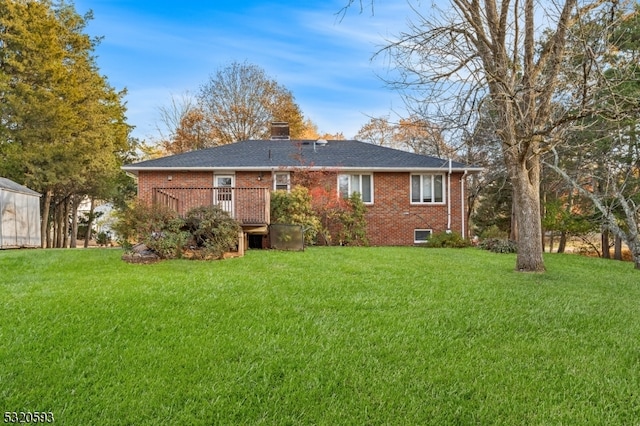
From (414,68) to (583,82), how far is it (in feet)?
8.69

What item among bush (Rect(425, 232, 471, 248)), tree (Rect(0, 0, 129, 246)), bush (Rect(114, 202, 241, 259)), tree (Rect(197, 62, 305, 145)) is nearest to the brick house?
bush (Rect(425, 232, 471, 248))

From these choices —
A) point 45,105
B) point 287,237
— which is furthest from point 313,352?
point 45,105

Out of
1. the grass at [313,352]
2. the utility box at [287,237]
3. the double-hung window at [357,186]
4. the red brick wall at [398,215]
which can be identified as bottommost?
the grass at [313,352]

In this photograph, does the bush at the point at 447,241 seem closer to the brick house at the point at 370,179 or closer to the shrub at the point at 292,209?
the brick house at the point at 370,179

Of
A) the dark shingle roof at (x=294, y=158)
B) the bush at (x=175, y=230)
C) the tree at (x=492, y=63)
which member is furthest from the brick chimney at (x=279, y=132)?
the tree at (x=492, y=63)

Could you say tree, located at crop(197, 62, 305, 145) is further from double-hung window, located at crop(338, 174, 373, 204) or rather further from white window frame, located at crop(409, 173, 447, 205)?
white window frame, located at crop(409, 173, 447, 205)

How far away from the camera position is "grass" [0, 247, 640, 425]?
285cm

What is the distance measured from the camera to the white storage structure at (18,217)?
14.3 metres

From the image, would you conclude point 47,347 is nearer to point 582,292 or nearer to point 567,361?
point 567,361

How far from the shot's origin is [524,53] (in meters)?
7.89

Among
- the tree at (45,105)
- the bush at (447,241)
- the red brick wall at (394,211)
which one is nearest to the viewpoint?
the bush at (447,241)

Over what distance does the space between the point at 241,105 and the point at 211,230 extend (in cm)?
1920

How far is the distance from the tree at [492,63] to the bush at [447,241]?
6576 mm

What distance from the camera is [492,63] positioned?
24.5ft
